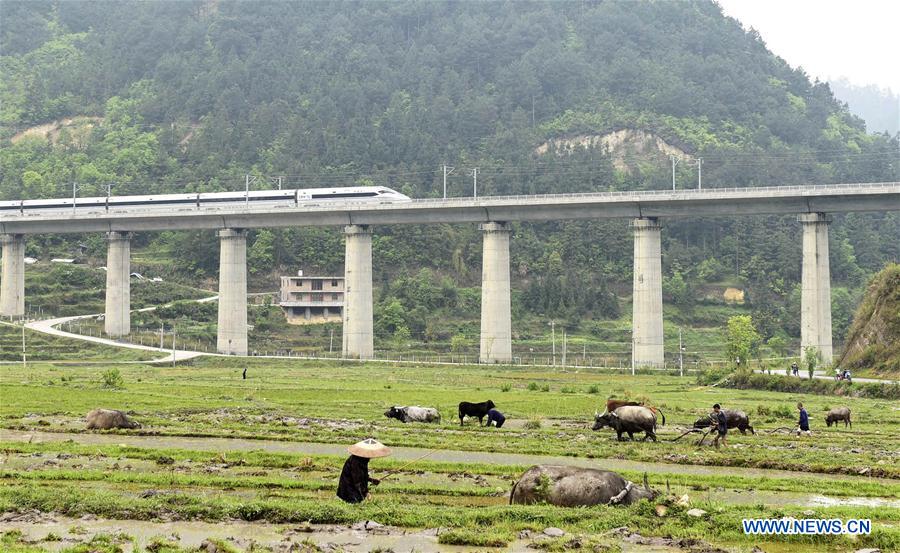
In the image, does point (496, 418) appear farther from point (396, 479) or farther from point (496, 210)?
point (496, 210)

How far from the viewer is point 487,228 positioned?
110625 mm

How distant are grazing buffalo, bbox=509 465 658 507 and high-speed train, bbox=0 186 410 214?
9851cm

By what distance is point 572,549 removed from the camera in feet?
60.1

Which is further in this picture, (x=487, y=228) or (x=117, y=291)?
(x=117, y=291)

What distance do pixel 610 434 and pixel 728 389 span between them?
36.4 metres

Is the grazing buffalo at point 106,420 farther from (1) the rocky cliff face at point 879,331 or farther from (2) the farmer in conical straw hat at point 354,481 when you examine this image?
(1) the rocky cliff face at point 879,331

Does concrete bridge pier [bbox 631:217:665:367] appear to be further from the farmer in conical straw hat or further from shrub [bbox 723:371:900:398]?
the farmer in conical straw hat

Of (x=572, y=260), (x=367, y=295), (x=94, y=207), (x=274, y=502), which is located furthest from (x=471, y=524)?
(x=572, y=260)

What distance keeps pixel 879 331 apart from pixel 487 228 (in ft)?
142

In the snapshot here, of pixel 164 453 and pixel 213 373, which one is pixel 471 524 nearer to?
pixel 164 453

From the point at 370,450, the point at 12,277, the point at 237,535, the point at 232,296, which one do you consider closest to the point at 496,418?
the point at 370,450

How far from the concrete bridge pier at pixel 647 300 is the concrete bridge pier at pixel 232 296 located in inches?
1630

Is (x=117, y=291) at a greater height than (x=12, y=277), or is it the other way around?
(x=12, y=277)

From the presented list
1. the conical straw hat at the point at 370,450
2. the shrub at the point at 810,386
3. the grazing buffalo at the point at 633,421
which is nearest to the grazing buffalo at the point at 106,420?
the grazing buffalo at the point at 633,421
